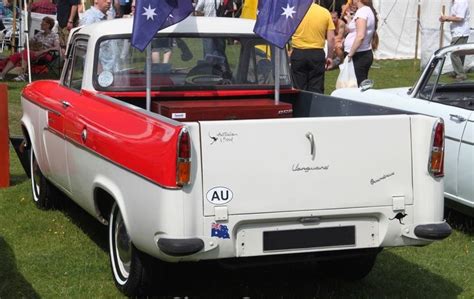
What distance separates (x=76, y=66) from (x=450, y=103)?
3155 mm

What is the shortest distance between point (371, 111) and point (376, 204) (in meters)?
0.98

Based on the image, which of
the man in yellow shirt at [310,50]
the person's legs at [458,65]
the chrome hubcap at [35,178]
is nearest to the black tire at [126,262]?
the chrome hubcap at [35,178]

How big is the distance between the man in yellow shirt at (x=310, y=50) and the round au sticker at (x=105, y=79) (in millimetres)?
4137

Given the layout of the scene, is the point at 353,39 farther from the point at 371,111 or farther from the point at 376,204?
the point at 376,204

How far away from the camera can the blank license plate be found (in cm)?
453

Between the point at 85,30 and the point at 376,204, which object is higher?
the point at 85,30

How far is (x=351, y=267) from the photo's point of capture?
5.55m

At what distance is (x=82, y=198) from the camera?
5715mm

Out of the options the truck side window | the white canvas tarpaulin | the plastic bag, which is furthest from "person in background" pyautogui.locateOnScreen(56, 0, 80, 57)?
the truck side window

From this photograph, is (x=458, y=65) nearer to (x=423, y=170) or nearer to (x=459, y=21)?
(x=423, y=170)

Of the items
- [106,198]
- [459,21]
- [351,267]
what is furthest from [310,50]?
[459,21]

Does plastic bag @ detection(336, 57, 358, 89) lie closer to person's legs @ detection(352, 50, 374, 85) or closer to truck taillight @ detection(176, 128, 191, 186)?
person's legs @ detection(352, 50, 374, 85)

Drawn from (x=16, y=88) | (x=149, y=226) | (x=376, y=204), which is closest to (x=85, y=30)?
(x=149, y=226)

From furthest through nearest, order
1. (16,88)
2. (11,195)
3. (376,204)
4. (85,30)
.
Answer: (16,88), (11,195), (85,30), (376,204)
